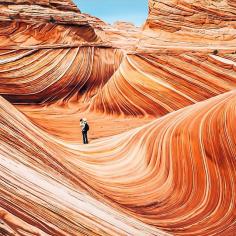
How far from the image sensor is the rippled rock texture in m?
8.02

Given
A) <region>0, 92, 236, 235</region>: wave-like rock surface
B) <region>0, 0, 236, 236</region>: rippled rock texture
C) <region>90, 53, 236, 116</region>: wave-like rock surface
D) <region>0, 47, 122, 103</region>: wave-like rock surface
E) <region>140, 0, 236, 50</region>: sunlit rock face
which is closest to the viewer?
<region>0, 92, 236, 235</region>: wave-like rock surface

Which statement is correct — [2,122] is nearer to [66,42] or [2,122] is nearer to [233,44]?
[233,44]

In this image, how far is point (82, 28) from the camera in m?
32.5

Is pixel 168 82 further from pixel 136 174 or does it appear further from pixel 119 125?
pixel 136 174

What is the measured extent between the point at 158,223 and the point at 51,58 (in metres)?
18.6

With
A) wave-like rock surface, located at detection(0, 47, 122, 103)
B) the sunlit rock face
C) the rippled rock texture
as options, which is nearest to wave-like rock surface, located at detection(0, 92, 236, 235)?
the rippled rock texture

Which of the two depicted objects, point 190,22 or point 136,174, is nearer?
point 136,174

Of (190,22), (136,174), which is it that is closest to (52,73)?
(190,22)

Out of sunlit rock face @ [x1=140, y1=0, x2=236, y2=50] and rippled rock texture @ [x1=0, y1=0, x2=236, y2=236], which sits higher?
sunlit rock face @ [x1=140, y1=0, x2=236, y2=50]

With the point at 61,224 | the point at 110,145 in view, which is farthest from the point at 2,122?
the point at 110,145

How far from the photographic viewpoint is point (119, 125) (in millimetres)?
21344

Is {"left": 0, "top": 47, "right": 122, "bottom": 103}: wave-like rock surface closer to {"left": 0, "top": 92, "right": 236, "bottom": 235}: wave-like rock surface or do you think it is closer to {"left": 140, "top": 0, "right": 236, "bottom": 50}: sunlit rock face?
{"left": 140, "top": 0, "right": 236, "bottom": 50}: sunlit rock face

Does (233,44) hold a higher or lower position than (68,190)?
higher

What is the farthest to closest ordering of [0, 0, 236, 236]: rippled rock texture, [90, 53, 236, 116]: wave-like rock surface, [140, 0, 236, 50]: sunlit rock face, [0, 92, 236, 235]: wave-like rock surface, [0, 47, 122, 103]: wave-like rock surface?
[140, 0, 236, 50]: sunlit rock face
[0, 47, 122, 103]: wave-like rock surface
[90, 53, 236, 116]: wave-like rock surface
[0, 0, 236, 236]: rippled rock texture
[0, 92, 236, 235]: wave-like rock surface
